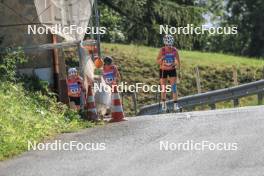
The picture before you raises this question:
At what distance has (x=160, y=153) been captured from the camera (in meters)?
12.7

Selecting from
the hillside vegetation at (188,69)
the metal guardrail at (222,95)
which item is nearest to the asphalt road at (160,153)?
the metal guardrail at (222,95)

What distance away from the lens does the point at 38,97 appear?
17000 mm

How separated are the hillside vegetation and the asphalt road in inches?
617

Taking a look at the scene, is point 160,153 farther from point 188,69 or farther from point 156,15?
point 188,69

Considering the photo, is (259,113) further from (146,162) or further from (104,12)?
(104,12)

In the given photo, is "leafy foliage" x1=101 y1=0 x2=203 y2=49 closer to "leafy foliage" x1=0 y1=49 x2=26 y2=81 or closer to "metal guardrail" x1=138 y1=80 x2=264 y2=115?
"metal guardrail" x1=138 y1=80 x2=264 y2=115

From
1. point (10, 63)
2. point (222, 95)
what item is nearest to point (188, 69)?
point (222, 95)

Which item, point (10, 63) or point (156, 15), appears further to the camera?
point (156, 15)

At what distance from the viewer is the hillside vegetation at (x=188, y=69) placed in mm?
34156

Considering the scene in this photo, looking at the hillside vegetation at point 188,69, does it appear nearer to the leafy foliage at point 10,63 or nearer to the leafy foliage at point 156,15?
the leafy foliage at point 156,15

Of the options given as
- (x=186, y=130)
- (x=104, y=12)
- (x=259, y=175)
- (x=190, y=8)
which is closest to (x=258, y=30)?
(x=104, y=12)

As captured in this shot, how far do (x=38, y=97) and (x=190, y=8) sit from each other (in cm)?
1716

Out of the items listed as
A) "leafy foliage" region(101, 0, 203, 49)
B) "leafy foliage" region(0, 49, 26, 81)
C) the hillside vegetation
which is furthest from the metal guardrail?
"leafy foliage" region(101, 0, 203, 49)

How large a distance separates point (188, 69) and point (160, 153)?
956 inches
